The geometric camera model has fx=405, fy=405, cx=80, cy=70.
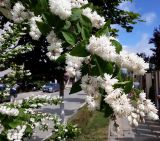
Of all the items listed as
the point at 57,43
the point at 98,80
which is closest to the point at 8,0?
the point at 57,43

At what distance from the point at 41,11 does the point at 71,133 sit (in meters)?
1.64

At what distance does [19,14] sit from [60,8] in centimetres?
43

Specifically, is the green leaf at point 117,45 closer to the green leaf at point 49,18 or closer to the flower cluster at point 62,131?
the green leaf at point 49,18

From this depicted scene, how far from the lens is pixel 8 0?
2.21 m

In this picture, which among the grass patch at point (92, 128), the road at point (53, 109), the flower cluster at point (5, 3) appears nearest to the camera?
the flower cluster at point (5, 3)

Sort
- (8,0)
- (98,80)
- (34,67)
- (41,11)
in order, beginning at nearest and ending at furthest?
(98,80) < (41,11) < (8,0) < (34,67)

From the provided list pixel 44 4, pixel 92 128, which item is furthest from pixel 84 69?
pixel 92 128

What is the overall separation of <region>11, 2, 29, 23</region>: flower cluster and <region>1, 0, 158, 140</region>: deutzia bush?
195 mm

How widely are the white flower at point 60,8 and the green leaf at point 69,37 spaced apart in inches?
2.4

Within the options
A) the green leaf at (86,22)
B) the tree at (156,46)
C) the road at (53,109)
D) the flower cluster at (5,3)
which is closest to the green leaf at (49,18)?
the green leaf at (86,22)

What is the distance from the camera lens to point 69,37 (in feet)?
5.37

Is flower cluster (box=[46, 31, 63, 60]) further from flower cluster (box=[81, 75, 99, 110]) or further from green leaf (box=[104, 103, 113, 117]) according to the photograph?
green leaf (box=[104, 103, 113, 117])

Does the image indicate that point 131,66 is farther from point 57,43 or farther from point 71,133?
point 71,133

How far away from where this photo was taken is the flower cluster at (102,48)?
Result: 1.47 meters
